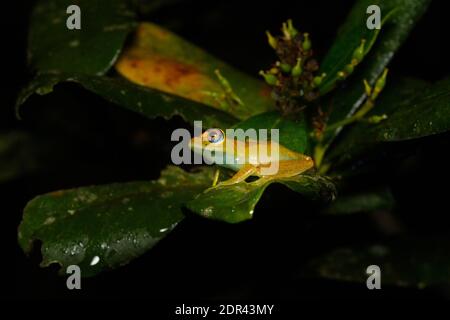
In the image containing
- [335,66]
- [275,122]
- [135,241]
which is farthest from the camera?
[335,66]

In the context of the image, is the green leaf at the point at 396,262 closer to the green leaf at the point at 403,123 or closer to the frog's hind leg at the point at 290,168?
the green leaf at the point at 403,123

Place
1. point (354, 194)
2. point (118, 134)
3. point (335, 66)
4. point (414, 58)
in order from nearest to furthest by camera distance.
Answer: point (335, 66) < point (354, 194) < point (118, 134) < point (414, 58)

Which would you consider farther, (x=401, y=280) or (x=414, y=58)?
(x=414, y=58)

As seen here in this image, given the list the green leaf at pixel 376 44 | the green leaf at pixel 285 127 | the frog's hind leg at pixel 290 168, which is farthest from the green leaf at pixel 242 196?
the green leaf at pixel 376 44

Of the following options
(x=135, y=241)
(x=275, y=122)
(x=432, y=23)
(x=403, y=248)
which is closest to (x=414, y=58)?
(x=432, y=23)

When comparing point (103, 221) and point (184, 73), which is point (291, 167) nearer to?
point (103, 221)

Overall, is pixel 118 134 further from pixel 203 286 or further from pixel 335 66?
pixel 335 66

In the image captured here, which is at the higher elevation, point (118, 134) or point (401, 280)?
point (118, 134)
